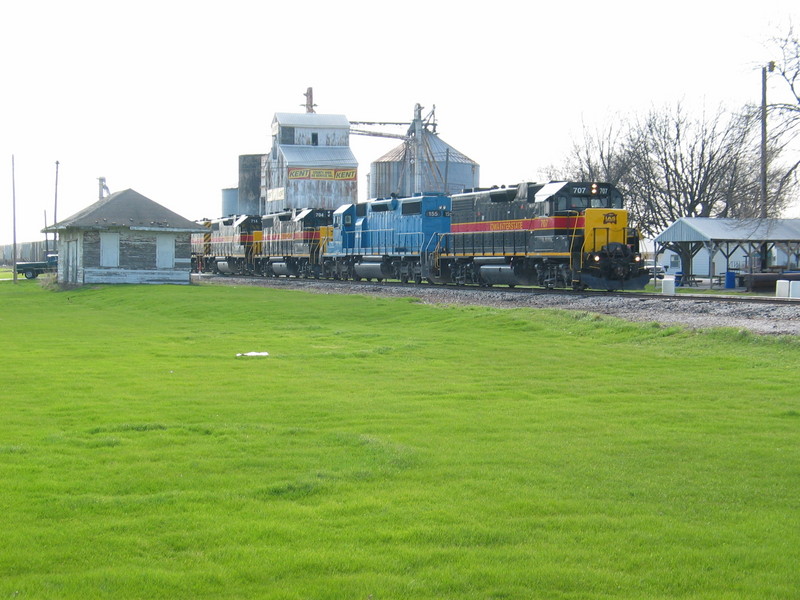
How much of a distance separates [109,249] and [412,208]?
53.7 ft

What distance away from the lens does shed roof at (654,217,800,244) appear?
39.2 meters

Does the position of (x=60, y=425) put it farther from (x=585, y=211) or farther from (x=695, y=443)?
(x=585, y=211)

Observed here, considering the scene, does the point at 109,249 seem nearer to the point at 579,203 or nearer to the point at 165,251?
the point at 165,251

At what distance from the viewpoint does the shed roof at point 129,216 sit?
→ 43.9 meters

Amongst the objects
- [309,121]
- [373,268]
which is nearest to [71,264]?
[373,268]

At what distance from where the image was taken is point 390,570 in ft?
17.0

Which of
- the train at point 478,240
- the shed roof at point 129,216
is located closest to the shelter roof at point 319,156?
the train at point 478,240

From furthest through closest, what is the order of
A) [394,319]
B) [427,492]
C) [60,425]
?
[394,319] < [60,425] < [427,492]

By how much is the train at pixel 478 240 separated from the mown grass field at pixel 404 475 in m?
11.6

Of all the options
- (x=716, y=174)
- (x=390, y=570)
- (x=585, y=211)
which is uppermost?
(x=716, y=174)

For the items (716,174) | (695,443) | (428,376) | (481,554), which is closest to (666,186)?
(716,174)

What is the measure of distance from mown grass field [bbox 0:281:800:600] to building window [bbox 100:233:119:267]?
96.7ft

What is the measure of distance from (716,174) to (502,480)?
4739 cm

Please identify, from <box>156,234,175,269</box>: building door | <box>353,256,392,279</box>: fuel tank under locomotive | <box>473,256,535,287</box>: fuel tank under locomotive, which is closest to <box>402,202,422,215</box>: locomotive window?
<box>353,256,392,279</box>: fuel tank under locomotive
